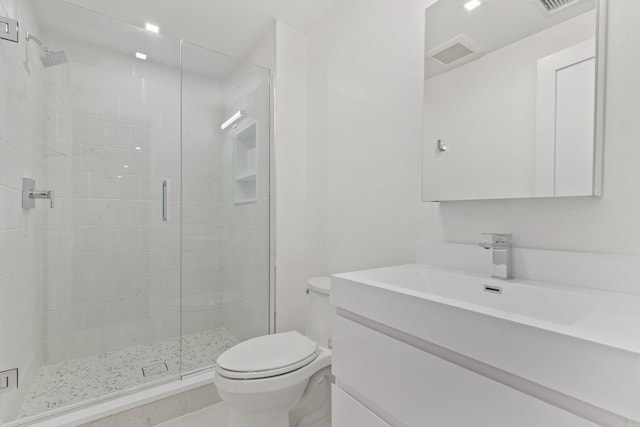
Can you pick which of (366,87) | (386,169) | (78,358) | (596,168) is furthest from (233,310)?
(596,168)

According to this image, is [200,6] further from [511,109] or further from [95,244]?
[511,109]

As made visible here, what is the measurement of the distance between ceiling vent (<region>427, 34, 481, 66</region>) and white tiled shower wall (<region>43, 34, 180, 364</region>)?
172 centimetres

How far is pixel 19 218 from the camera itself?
4.90 ft

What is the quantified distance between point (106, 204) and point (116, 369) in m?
1.06

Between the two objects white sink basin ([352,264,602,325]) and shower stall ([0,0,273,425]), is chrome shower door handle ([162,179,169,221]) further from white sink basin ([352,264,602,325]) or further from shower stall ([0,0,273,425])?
white sink basin ([352,264,602,325])

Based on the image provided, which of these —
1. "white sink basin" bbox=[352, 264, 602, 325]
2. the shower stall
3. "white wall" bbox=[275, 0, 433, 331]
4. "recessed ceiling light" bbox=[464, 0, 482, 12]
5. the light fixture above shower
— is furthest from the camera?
the light fixture above shower

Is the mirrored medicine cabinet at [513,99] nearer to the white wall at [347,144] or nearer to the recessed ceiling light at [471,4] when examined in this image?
the recessed ceiling light at [471,4]

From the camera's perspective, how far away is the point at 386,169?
1541mm

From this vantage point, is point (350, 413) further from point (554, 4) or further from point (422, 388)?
point (554, 4)

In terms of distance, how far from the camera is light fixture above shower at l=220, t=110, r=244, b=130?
7.43 ft

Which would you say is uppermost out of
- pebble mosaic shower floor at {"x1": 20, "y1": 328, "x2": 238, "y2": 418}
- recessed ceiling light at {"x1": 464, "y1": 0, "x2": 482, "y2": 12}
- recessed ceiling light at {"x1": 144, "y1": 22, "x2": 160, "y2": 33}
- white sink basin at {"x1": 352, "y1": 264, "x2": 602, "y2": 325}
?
recessed ceiling light at {"x1": 144, "y1": 22, "x2": 160, "y2": 33}

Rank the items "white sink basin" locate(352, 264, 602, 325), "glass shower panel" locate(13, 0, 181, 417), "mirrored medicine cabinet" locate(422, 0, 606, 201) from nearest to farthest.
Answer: "white sink basin" locate(352, 264, 602, 325)
"mirrored medicine cabinet" locate(422, 0, 606, 201)
"glass shower panel" locate(13, 0, 181, 417)

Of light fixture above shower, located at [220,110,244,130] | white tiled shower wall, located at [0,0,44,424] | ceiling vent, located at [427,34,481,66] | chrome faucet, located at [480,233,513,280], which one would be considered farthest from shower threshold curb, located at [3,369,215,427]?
ceiling vent, located at [427,34,481,66]

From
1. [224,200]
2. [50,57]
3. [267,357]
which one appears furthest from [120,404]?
[50,57]
